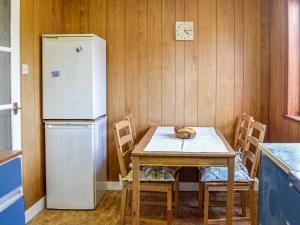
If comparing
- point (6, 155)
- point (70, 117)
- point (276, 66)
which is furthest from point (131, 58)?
point (6, 155)

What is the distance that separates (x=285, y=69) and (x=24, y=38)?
2314 mm

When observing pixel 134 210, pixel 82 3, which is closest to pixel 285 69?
pixel 134 210

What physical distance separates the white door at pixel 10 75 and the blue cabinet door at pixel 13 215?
2.70ft

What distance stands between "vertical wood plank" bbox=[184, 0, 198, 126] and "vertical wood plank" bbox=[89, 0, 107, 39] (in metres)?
0.89

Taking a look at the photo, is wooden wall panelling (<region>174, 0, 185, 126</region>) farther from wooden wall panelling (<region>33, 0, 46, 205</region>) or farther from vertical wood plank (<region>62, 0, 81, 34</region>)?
wooden wall panelling (<region>33, 0, 46, 205</region>)

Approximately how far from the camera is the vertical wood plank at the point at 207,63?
3797 mm

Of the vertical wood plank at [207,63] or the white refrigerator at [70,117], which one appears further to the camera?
the vertical wood plank at [207,63]

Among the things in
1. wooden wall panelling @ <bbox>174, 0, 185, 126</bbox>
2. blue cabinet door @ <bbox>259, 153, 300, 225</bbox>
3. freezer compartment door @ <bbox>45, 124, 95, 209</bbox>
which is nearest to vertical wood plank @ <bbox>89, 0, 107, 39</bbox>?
wooden wall panelling @ <bbox>174, 0, 185, 126</bbox>

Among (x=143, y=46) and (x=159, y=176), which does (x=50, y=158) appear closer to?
(x=159, y=176)

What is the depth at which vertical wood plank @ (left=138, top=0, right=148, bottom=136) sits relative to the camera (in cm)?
384

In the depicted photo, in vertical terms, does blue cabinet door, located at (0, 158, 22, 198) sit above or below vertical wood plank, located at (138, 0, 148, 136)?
below

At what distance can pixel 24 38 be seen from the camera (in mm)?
3014

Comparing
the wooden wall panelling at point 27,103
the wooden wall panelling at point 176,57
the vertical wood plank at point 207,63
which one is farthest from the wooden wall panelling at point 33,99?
the vertical wood plank at point 207,63

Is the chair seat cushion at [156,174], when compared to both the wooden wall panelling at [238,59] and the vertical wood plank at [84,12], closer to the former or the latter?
the wooden wall panelling at [238,59]
